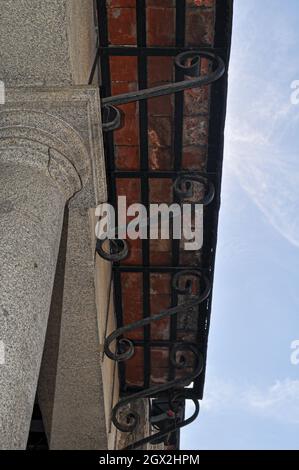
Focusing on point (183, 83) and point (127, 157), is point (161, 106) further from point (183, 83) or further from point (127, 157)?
point (183, 83)

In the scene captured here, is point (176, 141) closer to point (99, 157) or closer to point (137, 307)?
point (99, 157)

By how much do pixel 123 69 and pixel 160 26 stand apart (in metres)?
0.49

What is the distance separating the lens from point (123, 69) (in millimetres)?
4613

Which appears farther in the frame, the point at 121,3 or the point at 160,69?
the point at 160,69

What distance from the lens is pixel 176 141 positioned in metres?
4.82

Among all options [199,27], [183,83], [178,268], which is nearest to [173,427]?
[178,268]

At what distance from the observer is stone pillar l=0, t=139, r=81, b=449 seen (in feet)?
7.91

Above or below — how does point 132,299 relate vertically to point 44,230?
below

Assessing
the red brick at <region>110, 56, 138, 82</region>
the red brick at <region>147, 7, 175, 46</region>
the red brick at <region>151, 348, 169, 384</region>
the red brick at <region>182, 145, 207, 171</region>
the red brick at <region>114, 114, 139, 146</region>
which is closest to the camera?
the red brick at <region>147, 7, 175, 46</region>

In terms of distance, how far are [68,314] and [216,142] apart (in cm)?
209

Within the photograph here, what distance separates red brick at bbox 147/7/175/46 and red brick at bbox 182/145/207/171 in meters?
0.97

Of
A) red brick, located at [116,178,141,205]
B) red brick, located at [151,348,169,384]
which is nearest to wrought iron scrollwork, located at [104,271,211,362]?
red brick, located at [116,178,141,205]

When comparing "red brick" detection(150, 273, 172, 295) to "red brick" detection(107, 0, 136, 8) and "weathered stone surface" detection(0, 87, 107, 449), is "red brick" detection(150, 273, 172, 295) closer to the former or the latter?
"weathered stone surface" detection(0, 87, 107, 449)

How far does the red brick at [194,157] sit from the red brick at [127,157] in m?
0.46
